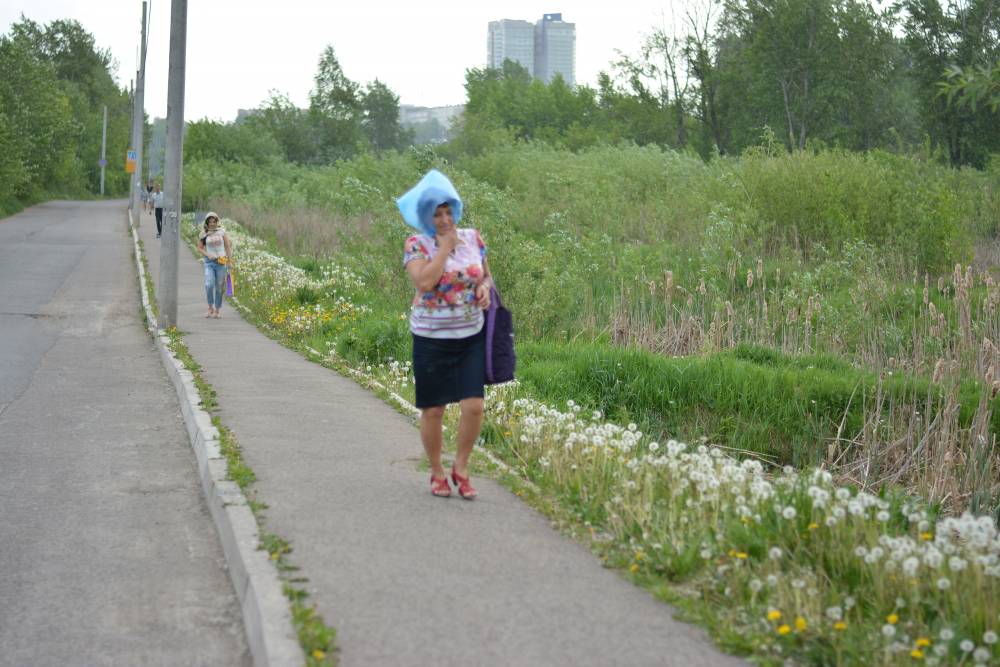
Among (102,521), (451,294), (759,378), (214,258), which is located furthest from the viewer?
(214,258)

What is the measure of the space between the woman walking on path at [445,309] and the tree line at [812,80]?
39781 mm

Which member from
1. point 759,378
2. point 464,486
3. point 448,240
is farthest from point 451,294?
point 759,378

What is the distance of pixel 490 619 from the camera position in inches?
191

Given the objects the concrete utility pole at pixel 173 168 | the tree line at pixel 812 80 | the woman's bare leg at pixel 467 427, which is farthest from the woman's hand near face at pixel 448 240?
the tree line at pixel 812 80

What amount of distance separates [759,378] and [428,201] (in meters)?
6.64

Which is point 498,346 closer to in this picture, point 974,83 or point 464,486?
point 464,486

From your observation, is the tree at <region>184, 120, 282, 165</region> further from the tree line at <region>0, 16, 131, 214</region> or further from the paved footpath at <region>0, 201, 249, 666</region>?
the paved footpath at <region>0, 201, 249, 666</region>

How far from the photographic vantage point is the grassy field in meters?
4.89

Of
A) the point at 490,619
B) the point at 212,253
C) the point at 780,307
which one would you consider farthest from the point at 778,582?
the point at 212,253

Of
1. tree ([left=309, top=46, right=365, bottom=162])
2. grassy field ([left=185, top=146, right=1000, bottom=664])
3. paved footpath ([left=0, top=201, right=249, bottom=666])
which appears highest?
→ tree ([left=309, top=46, right=365, bottom=162])

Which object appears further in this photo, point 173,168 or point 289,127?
point 289,127

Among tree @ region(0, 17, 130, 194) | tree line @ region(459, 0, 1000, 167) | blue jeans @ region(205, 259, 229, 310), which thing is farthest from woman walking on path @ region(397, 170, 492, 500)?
tree @ region(0, 17, 130, 194)

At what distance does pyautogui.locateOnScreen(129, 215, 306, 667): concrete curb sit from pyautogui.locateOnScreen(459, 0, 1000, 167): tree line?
128 ft

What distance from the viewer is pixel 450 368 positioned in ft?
22.4
